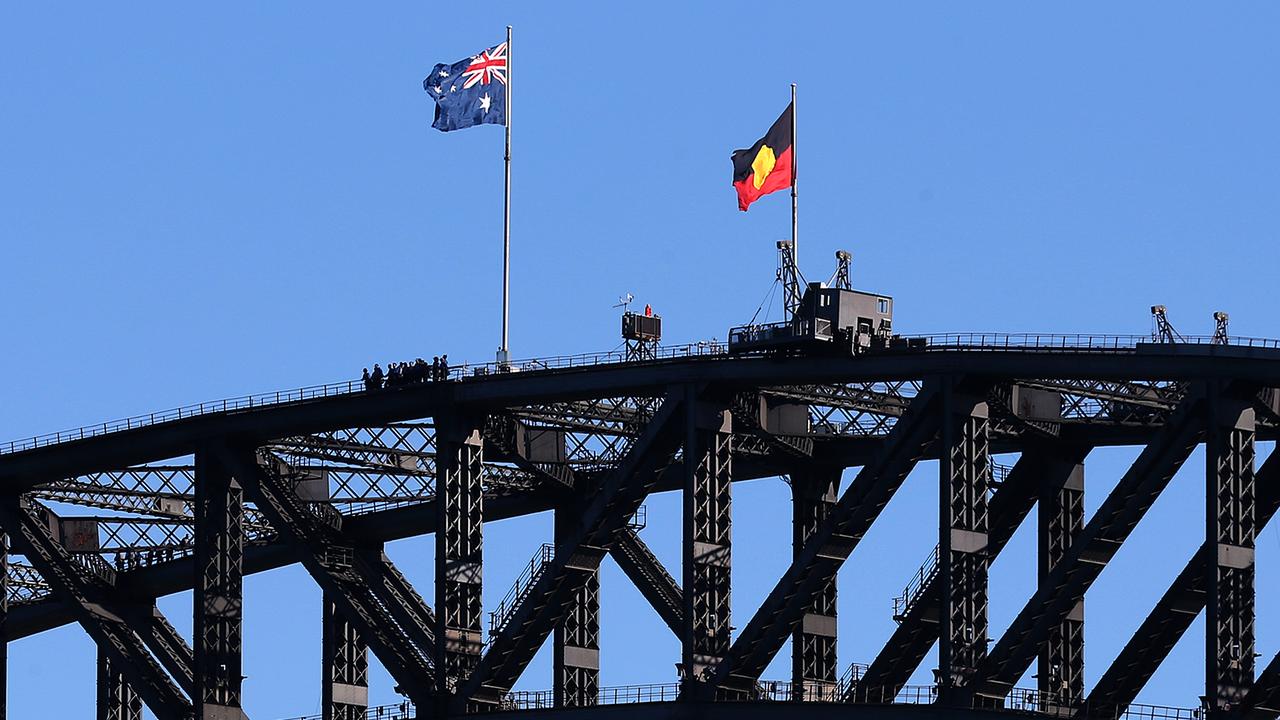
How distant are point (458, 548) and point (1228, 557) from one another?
29.5 metres

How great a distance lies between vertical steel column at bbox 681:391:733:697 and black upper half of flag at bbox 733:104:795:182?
10.1 m

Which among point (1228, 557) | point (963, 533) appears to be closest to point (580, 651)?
point (963, 533)

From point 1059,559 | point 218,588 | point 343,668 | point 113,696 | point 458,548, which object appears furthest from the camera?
point 113,696

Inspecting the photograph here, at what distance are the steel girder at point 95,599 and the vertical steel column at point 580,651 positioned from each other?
1482cm

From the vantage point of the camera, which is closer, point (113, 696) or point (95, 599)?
point (95, 599)

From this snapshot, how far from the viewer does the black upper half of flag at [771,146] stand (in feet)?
450

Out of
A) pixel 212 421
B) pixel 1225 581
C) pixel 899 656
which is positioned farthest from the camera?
pixel 212 421

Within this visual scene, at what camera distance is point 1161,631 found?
425 ft

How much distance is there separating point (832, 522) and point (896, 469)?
2828 mm

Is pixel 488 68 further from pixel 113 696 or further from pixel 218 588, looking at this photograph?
pixel 113 696

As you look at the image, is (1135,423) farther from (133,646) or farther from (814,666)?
(133,646)

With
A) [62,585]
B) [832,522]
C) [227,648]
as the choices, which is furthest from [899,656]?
[62,585]

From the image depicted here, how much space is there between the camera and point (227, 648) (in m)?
145

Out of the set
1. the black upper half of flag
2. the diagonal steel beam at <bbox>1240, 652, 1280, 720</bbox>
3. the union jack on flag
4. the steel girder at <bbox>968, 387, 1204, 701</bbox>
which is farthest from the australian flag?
the diagonal steel beam at <bbox>1240, 652, 1280, 720</bbox>
